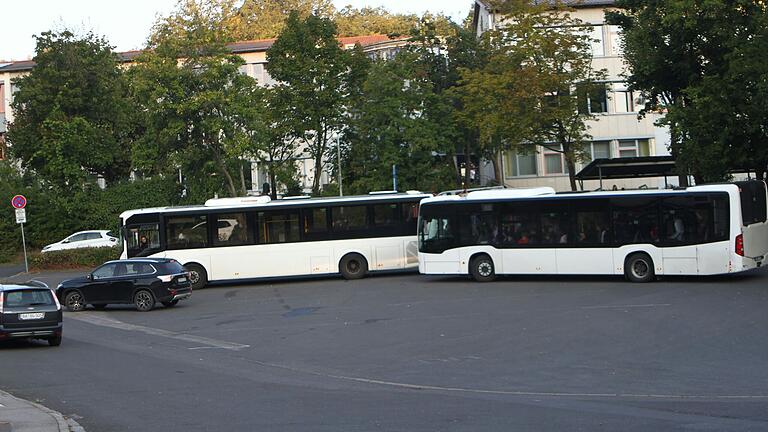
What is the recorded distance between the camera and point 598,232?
1253 inches

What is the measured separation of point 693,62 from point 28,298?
2546 centimetres

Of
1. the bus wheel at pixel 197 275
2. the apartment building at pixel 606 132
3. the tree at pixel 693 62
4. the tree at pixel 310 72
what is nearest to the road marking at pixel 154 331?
the bus wheel at pixel 197 275

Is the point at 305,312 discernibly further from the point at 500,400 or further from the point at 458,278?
the point at 500,400

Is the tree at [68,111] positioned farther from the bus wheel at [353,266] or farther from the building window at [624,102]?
the building window at [624,102]

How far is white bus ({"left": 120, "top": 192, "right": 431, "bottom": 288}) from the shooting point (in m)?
36.2

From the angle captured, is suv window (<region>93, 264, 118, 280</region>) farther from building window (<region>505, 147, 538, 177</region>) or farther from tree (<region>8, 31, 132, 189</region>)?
building window (<region>505, 147, 538, 177</region>)

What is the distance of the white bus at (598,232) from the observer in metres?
29.7

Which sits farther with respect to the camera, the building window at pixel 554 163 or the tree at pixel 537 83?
the building window at pixel 554 163

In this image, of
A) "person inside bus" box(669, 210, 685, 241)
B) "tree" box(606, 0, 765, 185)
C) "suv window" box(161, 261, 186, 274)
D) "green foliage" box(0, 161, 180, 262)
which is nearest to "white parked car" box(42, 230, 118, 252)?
"green foliage" box(0, 161, 180, 262)

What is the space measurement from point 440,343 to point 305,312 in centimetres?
772

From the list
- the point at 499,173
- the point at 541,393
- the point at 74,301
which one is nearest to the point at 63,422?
the point at 541,393

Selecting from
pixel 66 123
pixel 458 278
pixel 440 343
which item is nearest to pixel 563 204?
pixel 458 278

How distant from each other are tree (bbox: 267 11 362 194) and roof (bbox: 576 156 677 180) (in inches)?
562

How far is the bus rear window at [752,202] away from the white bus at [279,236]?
11.6m
